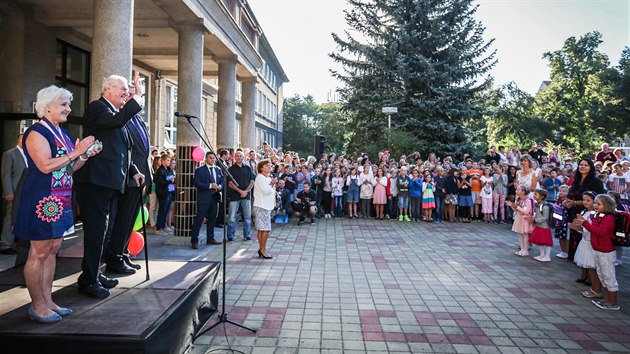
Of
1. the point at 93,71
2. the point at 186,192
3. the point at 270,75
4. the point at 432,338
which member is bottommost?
the point at 432,338

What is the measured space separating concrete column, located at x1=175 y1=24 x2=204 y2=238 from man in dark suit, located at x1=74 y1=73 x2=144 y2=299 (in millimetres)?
5345

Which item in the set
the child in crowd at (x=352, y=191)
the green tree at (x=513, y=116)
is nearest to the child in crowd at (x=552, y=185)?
the child in crowd at (x=352, y=191)

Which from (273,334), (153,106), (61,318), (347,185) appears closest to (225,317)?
(273,334)

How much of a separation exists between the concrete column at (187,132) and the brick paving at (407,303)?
133 cm

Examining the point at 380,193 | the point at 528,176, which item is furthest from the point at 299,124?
the point at 528,176

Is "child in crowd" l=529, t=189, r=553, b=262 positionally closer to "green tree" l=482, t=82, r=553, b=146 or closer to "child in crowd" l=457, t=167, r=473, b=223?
"child in crowd" l=457, t=167, r=473, b=223

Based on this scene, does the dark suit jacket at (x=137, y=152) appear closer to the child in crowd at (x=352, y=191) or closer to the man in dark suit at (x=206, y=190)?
the man in dark suit at (x=206, y=190)

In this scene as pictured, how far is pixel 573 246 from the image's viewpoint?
28.3ft

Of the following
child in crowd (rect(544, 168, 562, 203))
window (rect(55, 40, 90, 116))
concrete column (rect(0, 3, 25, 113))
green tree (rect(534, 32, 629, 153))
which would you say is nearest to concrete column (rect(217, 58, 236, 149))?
window (rect(55, 40, 90, 116))

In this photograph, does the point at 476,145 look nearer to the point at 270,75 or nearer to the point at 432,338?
the point at 432,338

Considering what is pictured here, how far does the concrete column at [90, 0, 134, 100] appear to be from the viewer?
6504 millimetres

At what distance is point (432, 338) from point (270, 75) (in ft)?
140

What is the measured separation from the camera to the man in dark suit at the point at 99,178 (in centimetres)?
378

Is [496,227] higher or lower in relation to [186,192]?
lower
